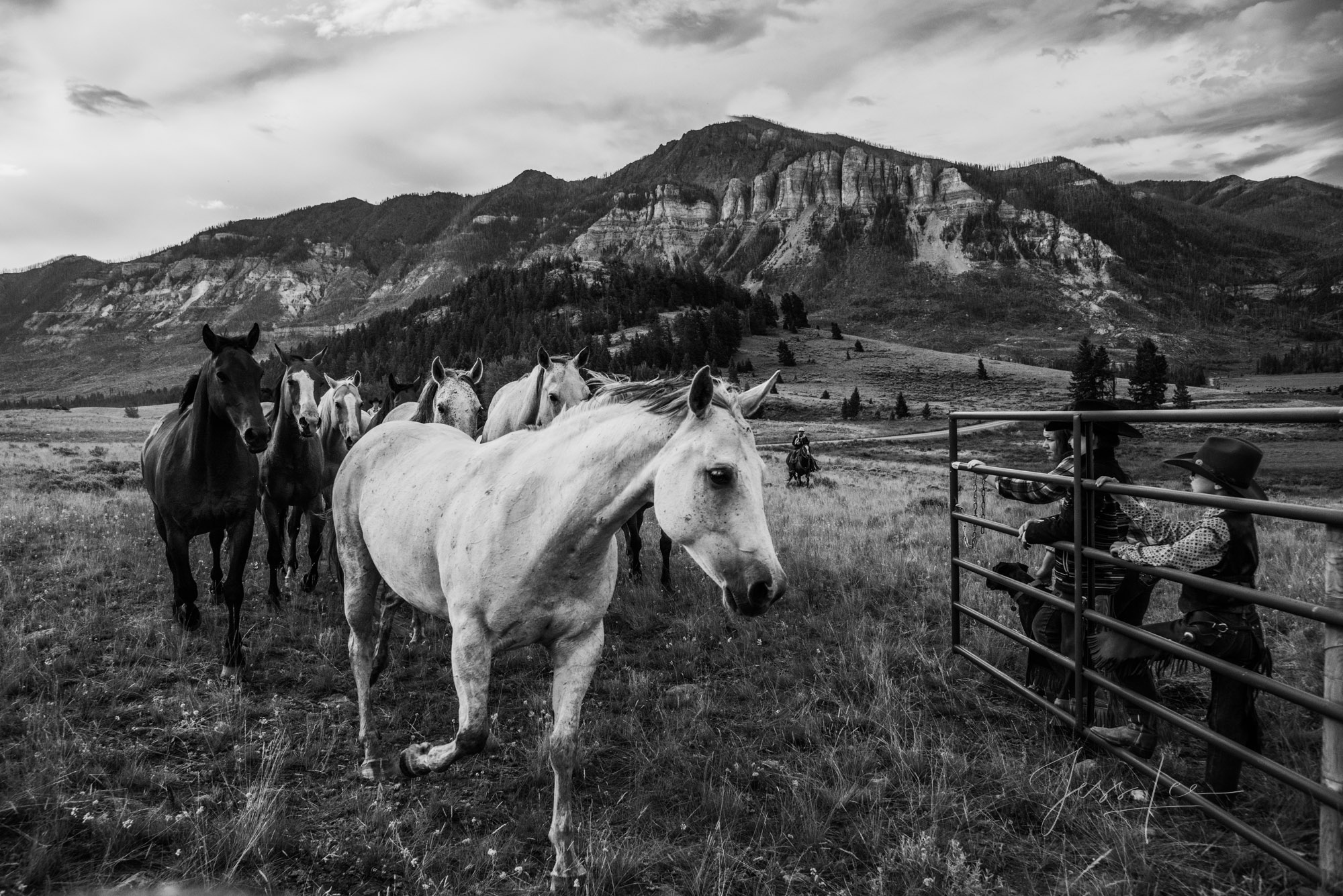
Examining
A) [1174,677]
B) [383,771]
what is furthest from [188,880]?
[1174,677]

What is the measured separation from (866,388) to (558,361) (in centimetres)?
8458

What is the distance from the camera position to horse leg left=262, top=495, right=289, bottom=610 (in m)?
7.75

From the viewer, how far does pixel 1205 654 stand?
11.2 feet

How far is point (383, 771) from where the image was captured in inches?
168

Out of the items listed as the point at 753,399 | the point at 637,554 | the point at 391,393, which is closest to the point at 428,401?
the point at 391,393

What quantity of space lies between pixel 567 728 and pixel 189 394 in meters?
6.69

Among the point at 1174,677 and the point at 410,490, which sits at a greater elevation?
the point at 410,490

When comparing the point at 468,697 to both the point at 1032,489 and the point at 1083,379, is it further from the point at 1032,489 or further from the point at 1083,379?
the point at 1083,379

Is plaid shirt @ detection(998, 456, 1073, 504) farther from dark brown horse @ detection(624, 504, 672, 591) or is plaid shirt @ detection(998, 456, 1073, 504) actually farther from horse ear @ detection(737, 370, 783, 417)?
dark brown horse @ detection(624, 504, 672, 591)

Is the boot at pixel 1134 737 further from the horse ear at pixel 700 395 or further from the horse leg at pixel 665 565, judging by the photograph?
the horse leg at pixel 665 565

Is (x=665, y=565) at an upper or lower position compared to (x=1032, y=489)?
lower

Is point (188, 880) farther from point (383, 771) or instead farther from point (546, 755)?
point (546, 755)

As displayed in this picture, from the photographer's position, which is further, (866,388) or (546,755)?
(866,388)

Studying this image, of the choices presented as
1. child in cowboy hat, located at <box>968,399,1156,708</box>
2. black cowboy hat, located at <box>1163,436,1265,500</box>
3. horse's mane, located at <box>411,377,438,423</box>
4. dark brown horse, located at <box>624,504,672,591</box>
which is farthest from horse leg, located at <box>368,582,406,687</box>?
black cowboy hat, located at <box>1163,436,1265,500</box>
